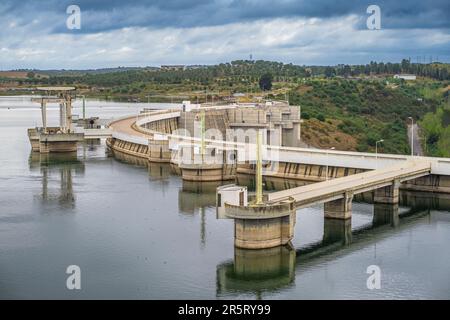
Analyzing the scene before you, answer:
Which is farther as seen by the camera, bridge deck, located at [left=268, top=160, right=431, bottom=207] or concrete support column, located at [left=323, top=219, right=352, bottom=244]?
concrete support column, located at [left=323, top=219, right=352, bottom=244]

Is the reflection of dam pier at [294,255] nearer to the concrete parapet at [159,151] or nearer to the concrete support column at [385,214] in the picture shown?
the concrete support column at [385,214]

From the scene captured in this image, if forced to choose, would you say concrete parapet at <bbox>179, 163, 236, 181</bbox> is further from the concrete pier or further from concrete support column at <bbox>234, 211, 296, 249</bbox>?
concrete support column at <bbox>234, 211, 296, 249</bbox>

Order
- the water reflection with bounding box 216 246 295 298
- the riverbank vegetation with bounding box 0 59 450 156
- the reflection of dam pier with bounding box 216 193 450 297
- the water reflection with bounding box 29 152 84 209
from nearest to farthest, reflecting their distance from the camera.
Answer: the water reflection with bounding box 216 246 295 298 < the reflection of dam pier with bounding box 216 193 450 297 < the water reflection with bounding box 29 152 84 209 < the riverbank vegetation with bounding box 0 59 450 156

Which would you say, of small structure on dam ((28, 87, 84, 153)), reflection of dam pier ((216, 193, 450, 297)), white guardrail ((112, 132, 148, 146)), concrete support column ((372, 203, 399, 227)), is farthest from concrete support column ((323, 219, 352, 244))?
small structure on dam ((28, 87, 84, 153))

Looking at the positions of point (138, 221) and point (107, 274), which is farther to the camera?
point (138, 221)

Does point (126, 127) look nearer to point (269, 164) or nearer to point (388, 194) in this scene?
A: point (269, 164)

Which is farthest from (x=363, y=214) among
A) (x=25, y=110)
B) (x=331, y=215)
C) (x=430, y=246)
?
(x=25, y=110)

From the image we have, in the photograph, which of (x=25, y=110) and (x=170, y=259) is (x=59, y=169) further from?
(x=25, y=110)
